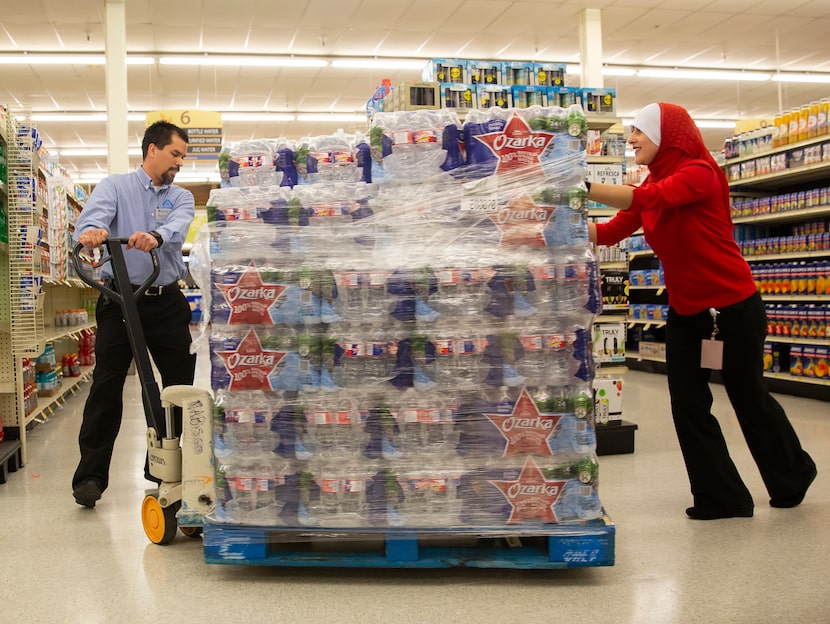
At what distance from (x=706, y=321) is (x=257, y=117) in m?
12.8

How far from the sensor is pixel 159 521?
2.94m

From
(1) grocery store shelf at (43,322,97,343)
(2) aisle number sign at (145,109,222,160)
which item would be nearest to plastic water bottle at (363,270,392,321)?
(1) grocery store shelf at (43,322,97,343)

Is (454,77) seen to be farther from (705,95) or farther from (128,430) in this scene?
(705,95)

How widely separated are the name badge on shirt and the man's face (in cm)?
10

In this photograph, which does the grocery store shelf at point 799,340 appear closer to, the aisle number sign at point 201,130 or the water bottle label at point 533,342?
the water bottle label at point 533,342

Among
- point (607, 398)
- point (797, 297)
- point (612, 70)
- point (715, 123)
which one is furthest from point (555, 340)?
point (715, 123)

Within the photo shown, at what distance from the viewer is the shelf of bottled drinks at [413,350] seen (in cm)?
256

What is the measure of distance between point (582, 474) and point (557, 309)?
1.83 ft

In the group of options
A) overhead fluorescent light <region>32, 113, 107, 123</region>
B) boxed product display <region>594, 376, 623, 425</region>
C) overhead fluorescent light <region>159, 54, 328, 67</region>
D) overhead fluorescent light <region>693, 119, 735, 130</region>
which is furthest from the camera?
overhead fluorescent light <region>693, 119, 735, 130</region>

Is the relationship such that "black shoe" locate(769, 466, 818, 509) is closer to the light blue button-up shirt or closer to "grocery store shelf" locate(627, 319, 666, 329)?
the light blue button-up shirt

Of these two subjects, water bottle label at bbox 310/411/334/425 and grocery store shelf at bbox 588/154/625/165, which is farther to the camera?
grocery store shelf at bbox 588/154/625/165

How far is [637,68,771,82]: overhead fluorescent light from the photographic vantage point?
12.1 m

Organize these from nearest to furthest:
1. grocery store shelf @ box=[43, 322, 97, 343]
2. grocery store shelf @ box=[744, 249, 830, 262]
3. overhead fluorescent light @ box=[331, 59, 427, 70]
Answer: grocery store shelf @ box=[43, 322, 97, 343]
grocery store shelf @ box=[744, 249, 830, 262]
overhead fluorescent light @ box=[331, 59, 427, 70]

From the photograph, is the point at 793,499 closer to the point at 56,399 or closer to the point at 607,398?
the point at 607,398
